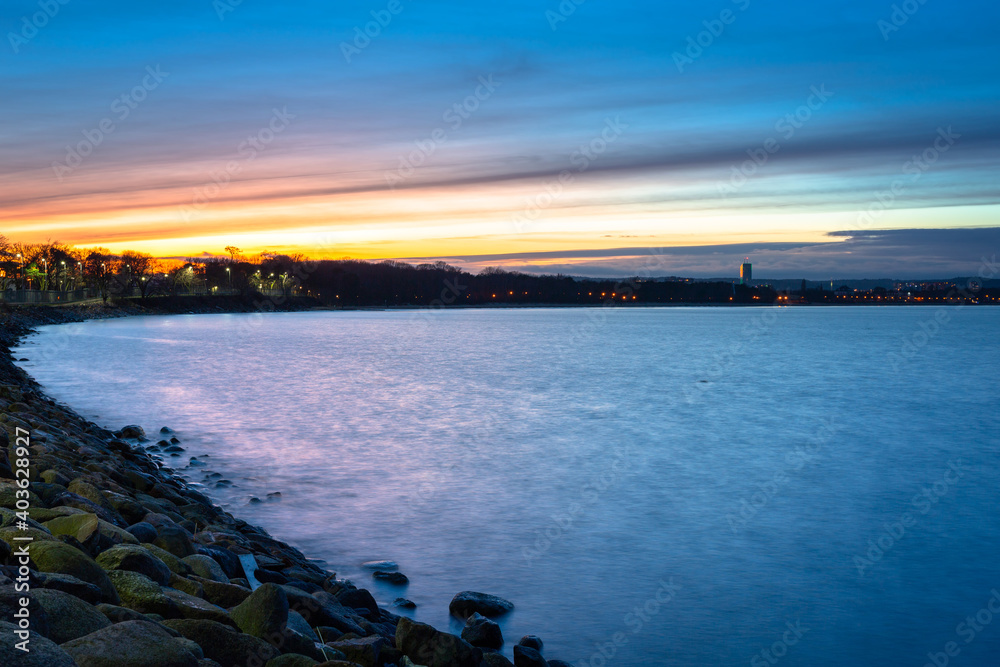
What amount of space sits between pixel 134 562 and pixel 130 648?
1883 mm

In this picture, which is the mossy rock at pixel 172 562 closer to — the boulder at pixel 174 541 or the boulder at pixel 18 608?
the boulder at pixel 174 541

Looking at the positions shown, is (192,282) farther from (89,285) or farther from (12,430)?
(12,430)

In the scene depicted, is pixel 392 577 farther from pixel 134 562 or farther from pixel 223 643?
pixel 223 643

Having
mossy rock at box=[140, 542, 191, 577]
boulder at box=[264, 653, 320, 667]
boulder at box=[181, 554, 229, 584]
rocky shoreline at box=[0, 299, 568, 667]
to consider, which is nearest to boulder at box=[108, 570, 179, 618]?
rocky shoreline at box=[0, 299, 568, 667]

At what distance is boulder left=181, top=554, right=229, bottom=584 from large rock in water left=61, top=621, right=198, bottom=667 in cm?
276

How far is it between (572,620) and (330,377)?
1185 inches

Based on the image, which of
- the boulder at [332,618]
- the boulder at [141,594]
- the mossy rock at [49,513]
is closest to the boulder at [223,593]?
the boulder at [332,618]

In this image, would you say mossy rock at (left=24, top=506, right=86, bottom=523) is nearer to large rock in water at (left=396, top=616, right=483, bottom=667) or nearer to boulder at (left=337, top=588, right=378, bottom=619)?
boulder at (left=337, top=588, right=378, bottom=619)

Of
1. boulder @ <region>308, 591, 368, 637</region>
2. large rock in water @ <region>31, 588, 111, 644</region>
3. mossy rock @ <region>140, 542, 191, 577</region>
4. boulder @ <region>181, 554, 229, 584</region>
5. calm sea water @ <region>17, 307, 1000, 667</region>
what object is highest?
large rock in water @ <region>31, 588, 111, 644</region>

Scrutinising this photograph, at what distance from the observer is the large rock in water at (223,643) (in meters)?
4.76

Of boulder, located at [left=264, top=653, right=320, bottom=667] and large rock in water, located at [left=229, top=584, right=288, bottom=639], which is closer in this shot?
boulder, located at [left=264, top=653, right=320, bottom=667]

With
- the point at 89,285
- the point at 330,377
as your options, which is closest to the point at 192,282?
the point at 89,285

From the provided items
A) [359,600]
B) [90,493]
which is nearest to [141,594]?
[359,600]

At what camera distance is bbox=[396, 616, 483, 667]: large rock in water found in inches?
233
